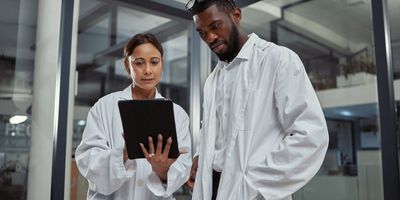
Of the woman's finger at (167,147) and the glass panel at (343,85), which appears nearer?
the woman's finger at (167,147)

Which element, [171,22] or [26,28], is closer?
[26,28]

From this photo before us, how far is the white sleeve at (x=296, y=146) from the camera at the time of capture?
1.07 metres

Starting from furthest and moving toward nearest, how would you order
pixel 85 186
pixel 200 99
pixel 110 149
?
pixel 200 99 → pixel 85 186 → pixel 110 149

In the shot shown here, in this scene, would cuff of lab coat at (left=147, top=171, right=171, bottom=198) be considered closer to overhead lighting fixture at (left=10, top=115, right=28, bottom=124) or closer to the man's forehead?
the man's forehead

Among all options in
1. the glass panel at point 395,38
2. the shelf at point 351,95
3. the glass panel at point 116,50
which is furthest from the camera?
the glass panel at point 116,50

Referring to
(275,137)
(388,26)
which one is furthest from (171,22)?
(275,137)

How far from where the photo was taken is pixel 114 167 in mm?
1530

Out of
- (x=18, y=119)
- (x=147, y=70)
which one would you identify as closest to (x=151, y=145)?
(x=147, y=70)

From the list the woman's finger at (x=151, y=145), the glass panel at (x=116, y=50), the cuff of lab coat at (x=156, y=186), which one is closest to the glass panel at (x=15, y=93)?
the glass panel at (x=116, y=50)

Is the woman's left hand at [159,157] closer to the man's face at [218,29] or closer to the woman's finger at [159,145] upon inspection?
the woman's finger at [159,145]

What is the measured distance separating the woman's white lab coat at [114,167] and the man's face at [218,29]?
0.58 m

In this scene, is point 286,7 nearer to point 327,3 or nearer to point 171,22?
point 327,3

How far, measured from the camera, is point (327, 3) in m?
2.61

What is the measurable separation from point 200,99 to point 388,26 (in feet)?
4.95
